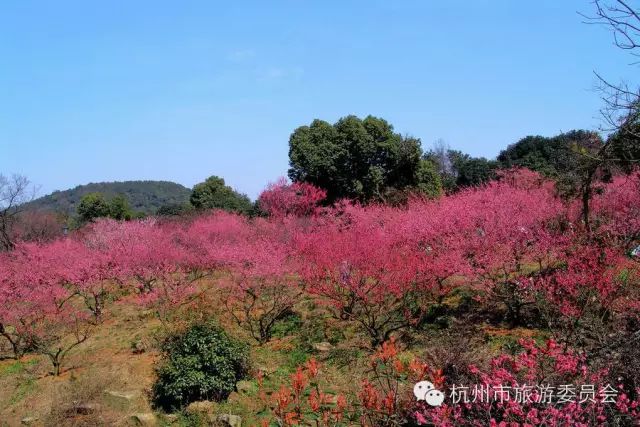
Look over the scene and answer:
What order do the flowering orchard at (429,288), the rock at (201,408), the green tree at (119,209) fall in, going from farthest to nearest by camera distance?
the green tree at (119,209), the rock at (201,408), the flowering orchard at (429,288)

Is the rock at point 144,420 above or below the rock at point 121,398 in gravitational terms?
below

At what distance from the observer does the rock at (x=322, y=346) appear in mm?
10562

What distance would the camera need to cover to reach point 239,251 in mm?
15102

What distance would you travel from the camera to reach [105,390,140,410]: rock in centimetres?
908

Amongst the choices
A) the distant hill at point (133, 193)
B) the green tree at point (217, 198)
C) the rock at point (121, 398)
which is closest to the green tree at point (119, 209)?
the green tree at point (217, 198)

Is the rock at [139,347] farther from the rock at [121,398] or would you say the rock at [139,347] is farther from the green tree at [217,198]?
the green tree at [217,198]

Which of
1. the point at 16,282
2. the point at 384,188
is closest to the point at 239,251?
the point at 16,282

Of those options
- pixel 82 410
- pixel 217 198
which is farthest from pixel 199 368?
pixel 217 198

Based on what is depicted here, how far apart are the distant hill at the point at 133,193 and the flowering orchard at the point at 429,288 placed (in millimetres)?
78789

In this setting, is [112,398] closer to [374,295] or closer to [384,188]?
[374,295]

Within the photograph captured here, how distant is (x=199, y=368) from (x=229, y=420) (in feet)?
4.39

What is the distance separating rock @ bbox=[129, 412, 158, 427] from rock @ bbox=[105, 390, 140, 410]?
580mm

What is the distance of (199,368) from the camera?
8.84 meters

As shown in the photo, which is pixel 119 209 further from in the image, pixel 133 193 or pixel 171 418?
pixel 133 193
